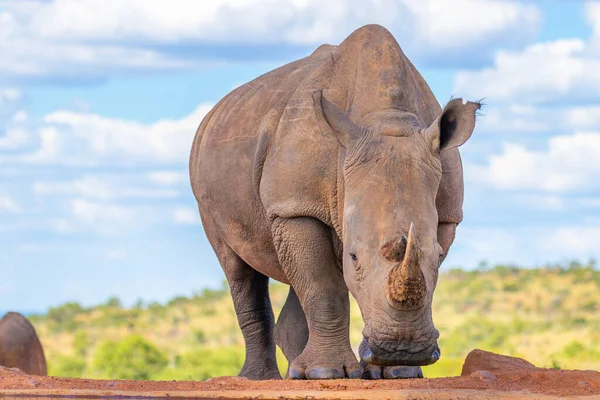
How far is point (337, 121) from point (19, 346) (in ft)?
21.0

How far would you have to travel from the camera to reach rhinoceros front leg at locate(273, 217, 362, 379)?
10953 millimetres

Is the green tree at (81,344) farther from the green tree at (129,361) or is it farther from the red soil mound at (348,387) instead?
the red soil mound at (348,387)

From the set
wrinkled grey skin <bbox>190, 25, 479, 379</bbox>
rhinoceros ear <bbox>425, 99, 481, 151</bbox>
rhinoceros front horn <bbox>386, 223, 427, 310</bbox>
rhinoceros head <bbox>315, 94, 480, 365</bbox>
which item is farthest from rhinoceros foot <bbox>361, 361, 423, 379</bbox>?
rhinoceros ear <bbox>425, 99, 481, 151</bbox>

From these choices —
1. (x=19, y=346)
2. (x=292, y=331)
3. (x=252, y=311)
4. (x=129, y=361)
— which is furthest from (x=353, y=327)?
(x=292, y=331)

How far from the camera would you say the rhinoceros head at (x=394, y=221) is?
9.41 meters

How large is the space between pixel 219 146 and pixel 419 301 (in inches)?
162

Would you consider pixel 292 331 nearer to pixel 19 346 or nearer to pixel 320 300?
pixel 320 300

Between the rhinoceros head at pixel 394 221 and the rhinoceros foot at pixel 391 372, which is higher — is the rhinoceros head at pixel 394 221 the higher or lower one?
the higher one

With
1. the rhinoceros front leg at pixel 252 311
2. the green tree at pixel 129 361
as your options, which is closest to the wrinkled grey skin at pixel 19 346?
the rhinoceros front leg at pixel 252 311

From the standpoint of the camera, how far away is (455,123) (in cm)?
1045

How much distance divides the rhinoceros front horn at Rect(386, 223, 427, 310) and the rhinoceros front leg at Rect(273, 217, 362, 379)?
5.43ft

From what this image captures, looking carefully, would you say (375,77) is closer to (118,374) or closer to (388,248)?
(388,248)

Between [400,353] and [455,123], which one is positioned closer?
[400,353]

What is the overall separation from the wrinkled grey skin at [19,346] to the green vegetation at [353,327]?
10.6 m
